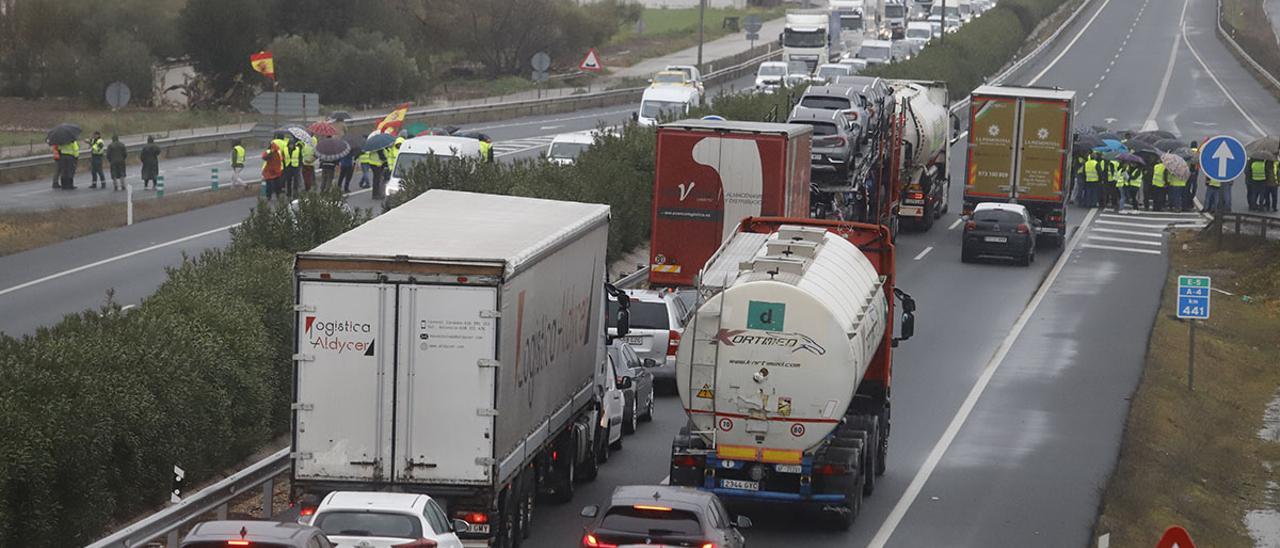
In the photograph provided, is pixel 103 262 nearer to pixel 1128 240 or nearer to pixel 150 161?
pixel 150 161

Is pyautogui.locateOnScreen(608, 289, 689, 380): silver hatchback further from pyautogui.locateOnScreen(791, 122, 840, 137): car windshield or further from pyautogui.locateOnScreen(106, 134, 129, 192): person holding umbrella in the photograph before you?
pyautogui.locateOnScreen(106, 134, 129, 192): person holding umbrella

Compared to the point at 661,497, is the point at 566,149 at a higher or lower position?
higher

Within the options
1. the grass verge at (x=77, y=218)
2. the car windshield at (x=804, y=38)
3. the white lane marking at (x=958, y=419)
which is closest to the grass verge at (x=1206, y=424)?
the white lane marking at (x=958, y=419)

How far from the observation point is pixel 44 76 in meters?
79.7

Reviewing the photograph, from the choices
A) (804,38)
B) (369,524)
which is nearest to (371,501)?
(369,524)

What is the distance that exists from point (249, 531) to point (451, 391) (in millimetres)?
4442

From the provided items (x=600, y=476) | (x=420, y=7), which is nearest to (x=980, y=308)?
(x=600, y=476)

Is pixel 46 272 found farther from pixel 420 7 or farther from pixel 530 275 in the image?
pixel 420 7

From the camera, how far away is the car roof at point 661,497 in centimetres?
1630

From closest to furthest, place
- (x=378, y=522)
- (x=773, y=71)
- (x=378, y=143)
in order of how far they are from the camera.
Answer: (x=378, y=522) → (x=378, y=143) → (x=773, y=71)

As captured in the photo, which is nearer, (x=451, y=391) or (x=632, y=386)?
(x=451, y=391)

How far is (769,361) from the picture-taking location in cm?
1986

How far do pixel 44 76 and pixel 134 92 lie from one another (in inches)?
169

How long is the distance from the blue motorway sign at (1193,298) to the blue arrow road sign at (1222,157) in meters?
1.69
